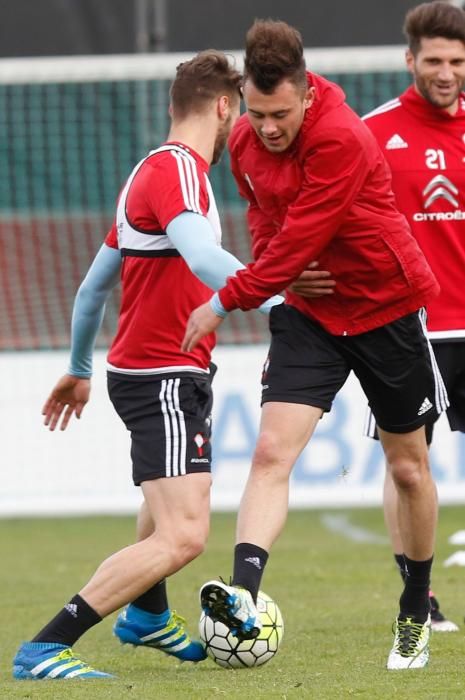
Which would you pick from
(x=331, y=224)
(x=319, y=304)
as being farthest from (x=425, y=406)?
(x=331, y=224)

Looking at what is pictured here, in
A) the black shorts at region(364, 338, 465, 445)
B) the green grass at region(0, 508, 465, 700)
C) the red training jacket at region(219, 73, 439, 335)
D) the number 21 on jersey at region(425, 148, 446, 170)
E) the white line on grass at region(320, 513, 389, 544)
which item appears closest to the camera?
the green grass at region(0, 508, 465, 700)

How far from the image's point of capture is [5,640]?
620 cm

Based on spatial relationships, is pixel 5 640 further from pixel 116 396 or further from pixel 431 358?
pixel 431 358

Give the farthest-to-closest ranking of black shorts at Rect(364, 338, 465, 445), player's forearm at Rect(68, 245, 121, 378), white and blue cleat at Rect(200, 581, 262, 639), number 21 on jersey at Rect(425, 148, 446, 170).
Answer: number 21 on jersey at Rect(425, 148, 446, 170) → black shorts at Rect(364, 338, 465, 445) → player's forearm at Rect(68, 245, 121, 378) → white and blue cleat at Rect(200, 581, 262, 639)

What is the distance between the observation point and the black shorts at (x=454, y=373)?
6027 mm

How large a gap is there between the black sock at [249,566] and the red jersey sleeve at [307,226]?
0.81 m

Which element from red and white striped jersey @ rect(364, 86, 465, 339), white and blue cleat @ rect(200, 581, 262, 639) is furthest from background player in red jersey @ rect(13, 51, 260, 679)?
red and white striped jersey @ rect(364, 86, 465, 339)

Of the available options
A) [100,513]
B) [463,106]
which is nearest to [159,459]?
[463,106]

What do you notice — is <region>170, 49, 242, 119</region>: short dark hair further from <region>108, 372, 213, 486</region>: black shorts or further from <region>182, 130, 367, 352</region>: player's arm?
<region>108, 372, 213, 486</region>: black shorts

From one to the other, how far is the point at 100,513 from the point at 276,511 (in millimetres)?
7171

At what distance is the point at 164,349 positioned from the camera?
519cm

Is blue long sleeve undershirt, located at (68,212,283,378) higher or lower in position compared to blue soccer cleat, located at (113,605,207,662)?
higher

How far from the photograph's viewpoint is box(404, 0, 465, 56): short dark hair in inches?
237

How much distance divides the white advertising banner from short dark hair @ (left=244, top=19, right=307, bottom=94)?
646cm
